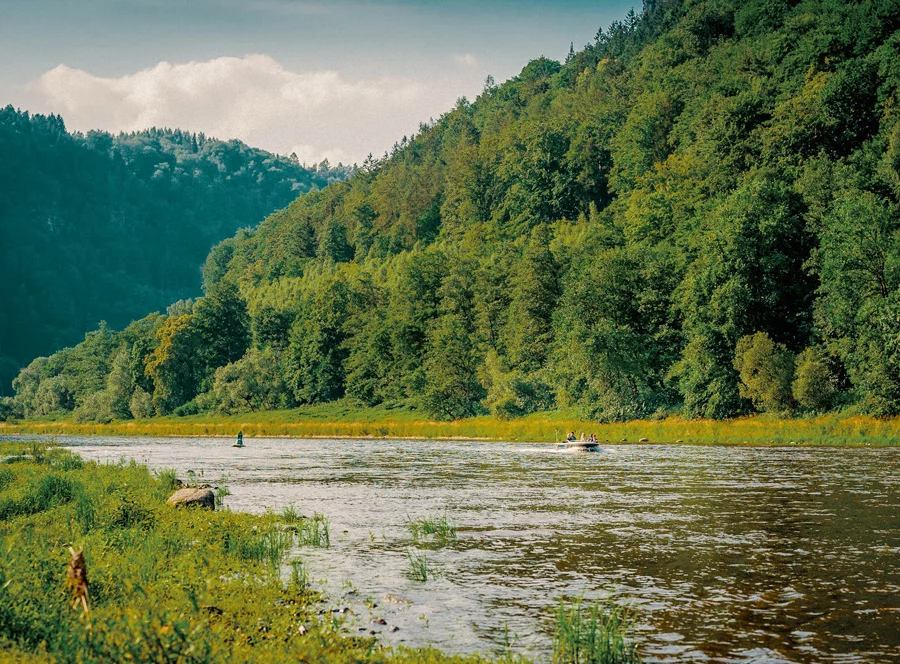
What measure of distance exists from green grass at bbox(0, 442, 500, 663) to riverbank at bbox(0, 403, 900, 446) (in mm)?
56248

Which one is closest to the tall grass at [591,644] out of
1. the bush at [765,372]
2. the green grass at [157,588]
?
the green grass at [157,588]

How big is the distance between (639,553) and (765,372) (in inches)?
2608

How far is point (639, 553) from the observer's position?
2598cm

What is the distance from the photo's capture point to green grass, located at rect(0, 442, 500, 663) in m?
13.2

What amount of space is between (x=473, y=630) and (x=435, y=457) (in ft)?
167

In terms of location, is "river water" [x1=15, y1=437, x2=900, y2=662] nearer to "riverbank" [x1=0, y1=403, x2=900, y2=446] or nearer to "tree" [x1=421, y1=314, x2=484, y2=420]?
"riverbank" [x1=0, y1=403, x2=900, y2=446]

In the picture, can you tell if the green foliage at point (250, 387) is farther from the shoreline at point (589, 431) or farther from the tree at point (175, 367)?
the shoreline at point (589, 431)

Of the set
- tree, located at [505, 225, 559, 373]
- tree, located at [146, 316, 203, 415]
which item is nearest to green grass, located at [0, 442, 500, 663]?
tree, located at [505, 225, 559, 373]

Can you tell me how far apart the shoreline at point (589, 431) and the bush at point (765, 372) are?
7.02 ft

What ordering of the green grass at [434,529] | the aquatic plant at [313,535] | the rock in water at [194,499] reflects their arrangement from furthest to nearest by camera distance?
the rock in water at [194,499] < the green grass at [434,529] < the aquatic plant at [313,535]

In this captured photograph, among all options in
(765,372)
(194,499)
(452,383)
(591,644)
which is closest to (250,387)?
(452,383)

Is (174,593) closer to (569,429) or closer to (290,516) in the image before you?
(290,516)

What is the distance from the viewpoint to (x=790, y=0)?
169750 millimetres

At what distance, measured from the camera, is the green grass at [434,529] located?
29.1 m
